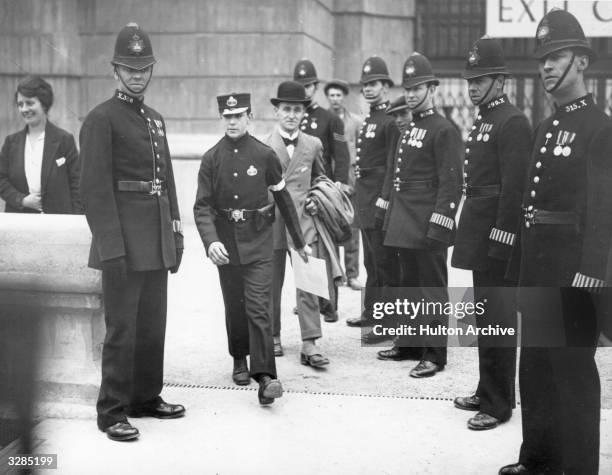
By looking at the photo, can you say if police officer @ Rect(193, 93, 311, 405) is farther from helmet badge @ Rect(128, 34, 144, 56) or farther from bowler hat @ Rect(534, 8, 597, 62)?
bowler hat @ Rect(534, 8, 597, 62)

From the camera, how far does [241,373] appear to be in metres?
5.91

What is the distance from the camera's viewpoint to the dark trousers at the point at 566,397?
12.6 feet

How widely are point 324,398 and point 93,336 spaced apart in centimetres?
140

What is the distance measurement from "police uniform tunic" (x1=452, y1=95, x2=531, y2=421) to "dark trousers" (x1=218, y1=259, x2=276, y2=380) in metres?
1.18

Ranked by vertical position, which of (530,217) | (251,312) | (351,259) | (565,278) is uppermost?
(530,217)

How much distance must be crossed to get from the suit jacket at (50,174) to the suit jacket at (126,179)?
75.6 inches

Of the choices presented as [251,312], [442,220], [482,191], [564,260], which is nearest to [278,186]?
[251,312]

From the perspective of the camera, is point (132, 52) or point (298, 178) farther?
point (298, 178)

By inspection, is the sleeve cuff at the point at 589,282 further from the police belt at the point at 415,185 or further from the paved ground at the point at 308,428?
the police belt at the point at 415,185

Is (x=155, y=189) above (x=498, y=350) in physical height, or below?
above

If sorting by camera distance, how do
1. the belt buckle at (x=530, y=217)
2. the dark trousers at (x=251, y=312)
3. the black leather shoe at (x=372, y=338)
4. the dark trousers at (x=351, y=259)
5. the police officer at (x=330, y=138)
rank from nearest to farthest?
the belt buckle at (x=530, y=217), the dark trousers at (x=251, y=312), the black leather shoe at (x=372, y=338), the police officer at (x=330, y=138), the dark trousers at (x=351, y=259)

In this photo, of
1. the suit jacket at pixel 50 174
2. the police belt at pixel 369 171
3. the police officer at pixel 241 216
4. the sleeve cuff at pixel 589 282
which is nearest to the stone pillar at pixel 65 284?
the police officer at pixel 241 216

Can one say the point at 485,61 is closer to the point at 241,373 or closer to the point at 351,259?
the point at 241,373

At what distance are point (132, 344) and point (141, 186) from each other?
845mm
